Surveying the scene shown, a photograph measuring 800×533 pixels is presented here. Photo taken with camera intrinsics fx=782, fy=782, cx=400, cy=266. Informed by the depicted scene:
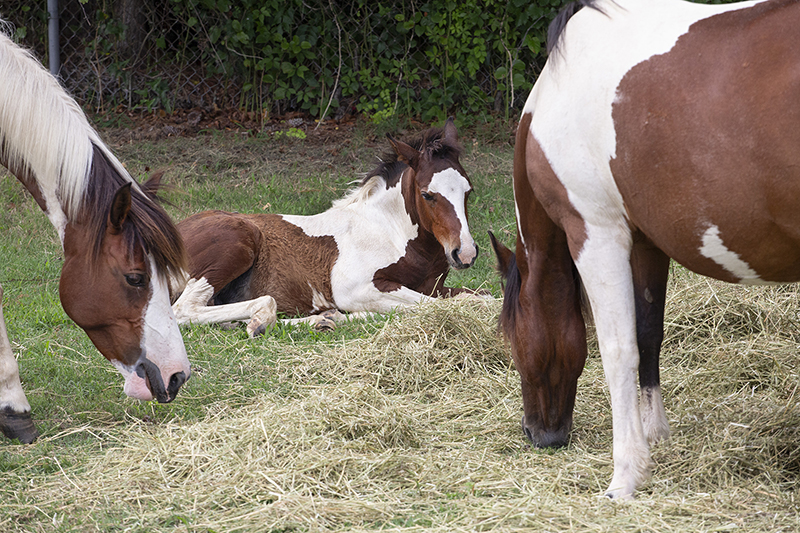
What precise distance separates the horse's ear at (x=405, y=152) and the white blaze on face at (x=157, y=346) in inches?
98.6

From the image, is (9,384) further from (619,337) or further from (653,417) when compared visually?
(653,417)

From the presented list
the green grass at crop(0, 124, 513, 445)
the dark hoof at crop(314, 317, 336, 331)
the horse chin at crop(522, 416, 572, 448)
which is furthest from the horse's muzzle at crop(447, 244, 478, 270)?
the horse chin at crop(522, 416, 572, 448)

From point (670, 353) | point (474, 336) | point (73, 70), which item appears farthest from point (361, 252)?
point (73, 70)

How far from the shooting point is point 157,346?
3.23 meters

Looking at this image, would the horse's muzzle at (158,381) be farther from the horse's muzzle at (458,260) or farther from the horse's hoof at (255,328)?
the horse's muzzle at (458,260)

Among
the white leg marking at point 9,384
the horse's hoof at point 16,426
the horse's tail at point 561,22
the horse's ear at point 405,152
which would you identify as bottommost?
the horse's hoof at point 16,426

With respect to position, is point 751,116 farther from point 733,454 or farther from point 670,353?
point 670,353

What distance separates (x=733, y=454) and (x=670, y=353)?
1314mm

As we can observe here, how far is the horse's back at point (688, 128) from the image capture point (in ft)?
→ 6.95

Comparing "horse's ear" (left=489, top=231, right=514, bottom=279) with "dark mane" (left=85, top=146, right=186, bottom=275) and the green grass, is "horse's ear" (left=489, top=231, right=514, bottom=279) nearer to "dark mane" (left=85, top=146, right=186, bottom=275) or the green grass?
"dark mane" (left=85, top=146, right=186, bottom=275)

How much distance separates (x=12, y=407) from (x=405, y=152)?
303cm

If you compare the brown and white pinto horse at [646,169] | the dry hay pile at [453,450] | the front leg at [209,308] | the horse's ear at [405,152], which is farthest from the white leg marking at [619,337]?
the horse's ear at [405,152]

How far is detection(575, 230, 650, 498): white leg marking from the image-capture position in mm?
2498

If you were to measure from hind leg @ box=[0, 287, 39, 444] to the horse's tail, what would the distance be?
2598 mm
